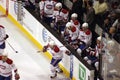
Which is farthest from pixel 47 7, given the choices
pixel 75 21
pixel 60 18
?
pixel 75 21

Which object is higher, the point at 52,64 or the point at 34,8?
the point at 34,8

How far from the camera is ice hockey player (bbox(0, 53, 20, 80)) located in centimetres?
984

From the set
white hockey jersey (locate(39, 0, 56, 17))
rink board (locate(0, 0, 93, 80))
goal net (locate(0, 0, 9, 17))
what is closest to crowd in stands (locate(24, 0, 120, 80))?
white hockey jersey (locate(39, 0, 56, 17))

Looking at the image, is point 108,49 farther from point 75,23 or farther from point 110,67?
point 75,23

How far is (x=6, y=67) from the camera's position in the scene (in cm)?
998

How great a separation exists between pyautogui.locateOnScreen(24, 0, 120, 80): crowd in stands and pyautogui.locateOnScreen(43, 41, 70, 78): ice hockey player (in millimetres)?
393

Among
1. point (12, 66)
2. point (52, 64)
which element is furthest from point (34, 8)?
point (12, 66)

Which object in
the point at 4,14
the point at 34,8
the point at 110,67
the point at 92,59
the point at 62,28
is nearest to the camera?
the point at 110,67

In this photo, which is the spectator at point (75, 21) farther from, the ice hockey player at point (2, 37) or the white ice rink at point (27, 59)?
the ice hockey player at point (2, 37)

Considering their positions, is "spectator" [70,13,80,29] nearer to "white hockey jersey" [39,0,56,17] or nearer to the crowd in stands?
the crowd in stands

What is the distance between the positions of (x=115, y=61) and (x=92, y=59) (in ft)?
4.50

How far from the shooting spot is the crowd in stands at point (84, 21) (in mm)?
11055

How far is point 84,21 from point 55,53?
2128mm

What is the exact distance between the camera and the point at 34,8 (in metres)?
14.0
